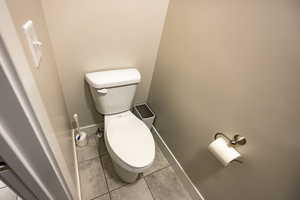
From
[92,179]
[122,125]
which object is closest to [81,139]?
[92,179]

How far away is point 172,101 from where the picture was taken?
4.33 feet

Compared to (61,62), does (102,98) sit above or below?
below

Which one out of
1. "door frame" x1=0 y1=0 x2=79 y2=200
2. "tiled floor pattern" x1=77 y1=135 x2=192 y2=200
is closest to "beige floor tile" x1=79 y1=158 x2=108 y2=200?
"tiled floor pattern" x1=77 y1=135 x2=192 y2=200

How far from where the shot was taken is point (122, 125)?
124 centimetres

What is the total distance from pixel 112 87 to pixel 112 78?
0.22 ft

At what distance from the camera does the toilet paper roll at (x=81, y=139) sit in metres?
1.45

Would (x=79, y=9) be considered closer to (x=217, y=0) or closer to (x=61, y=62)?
(x=61, y=62)

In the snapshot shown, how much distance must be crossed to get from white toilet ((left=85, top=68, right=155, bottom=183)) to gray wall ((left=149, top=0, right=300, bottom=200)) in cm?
34

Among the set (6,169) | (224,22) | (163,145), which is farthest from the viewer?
(163,145)

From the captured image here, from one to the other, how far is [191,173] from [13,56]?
1.34m

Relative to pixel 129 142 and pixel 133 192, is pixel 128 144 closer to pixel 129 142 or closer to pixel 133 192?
pixel 129 142

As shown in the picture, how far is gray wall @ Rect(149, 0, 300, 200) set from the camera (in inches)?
25.3

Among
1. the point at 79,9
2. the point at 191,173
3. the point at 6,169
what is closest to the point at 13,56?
the point at 6,169

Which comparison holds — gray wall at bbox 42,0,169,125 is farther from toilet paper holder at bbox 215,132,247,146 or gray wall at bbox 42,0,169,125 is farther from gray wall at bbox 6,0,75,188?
toilet paper holder at bbox 215,132,247,146
